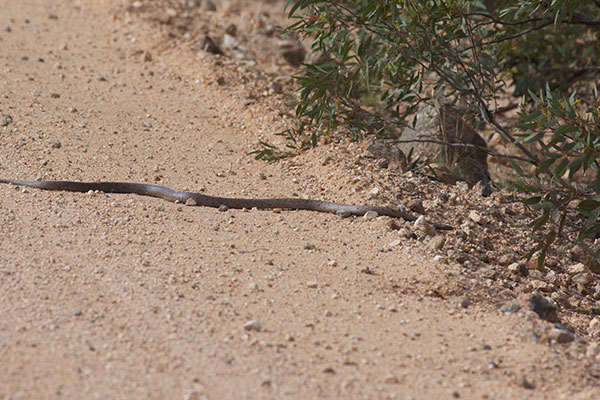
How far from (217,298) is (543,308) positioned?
7.20ft

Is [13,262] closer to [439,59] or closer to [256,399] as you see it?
[256,399]

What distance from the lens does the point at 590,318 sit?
16.5ft

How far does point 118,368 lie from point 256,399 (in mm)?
767

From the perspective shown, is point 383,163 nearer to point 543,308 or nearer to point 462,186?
point 462,186

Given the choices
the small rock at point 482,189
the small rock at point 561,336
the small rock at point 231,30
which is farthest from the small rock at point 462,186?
the small rock at point 231,30

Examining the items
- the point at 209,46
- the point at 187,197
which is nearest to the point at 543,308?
the point at 187,197

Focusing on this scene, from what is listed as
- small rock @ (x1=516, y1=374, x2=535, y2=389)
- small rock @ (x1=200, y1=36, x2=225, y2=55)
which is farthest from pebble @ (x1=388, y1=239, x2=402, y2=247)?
small rock @ (x1=200, y1=36, x2=225, y2=55)

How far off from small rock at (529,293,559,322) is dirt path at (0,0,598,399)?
0.20 m

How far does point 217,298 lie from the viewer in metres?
4.39

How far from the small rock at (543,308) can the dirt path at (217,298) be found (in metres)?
0.20

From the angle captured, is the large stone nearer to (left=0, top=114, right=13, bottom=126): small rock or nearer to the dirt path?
the dirt path

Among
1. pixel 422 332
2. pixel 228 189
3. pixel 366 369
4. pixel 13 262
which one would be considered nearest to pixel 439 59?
pixel 228 189

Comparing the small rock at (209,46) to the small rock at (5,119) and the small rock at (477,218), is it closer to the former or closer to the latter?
the small rock at (5,119)

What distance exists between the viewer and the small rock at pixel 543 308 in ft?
15.0
